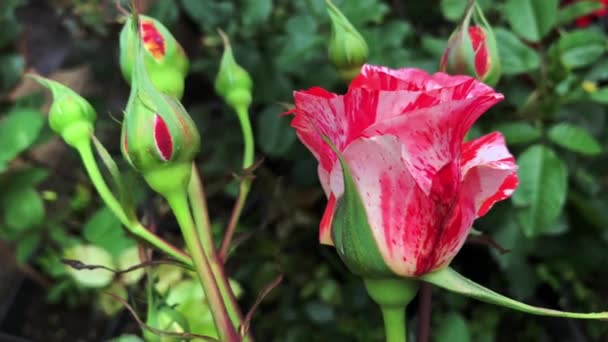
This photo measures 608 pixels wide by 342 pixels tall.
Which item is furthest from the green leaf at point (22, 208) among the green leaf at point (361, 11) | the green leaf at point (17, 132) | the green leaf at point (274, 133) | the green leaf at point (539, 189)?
the green leaf at point (539, 189)

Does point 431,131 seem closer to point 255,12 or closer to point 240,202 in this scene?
point 240,202

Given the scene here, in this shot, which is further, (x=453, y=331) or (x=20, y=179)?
(x=20, y=179)

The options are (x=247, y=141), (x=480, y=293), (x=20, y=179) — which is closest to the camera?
(x=480, y=293)

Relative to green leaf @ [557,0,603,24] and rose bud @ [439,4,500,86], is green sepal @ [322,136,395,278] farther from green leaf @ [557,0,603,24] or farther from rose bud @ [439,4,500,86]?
green leaf @ [557,0,603,24]

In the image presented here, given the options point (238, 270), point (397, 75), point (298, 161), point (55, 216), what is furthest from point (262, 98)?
point (397, 75)

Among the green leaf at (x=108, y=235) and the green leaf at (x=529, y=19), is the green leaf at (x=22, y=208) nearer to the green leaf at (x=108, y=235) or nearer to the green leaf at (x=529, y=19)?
the green leaf at (x=108, y=235)

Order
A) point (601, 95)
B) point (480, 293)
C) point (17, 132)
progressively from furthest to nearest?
1. point (17, 132)
2. point (601, 95)
3. point (480, 293)

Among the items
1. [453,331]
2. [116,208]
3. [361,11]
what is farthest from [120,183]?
[361,11]
